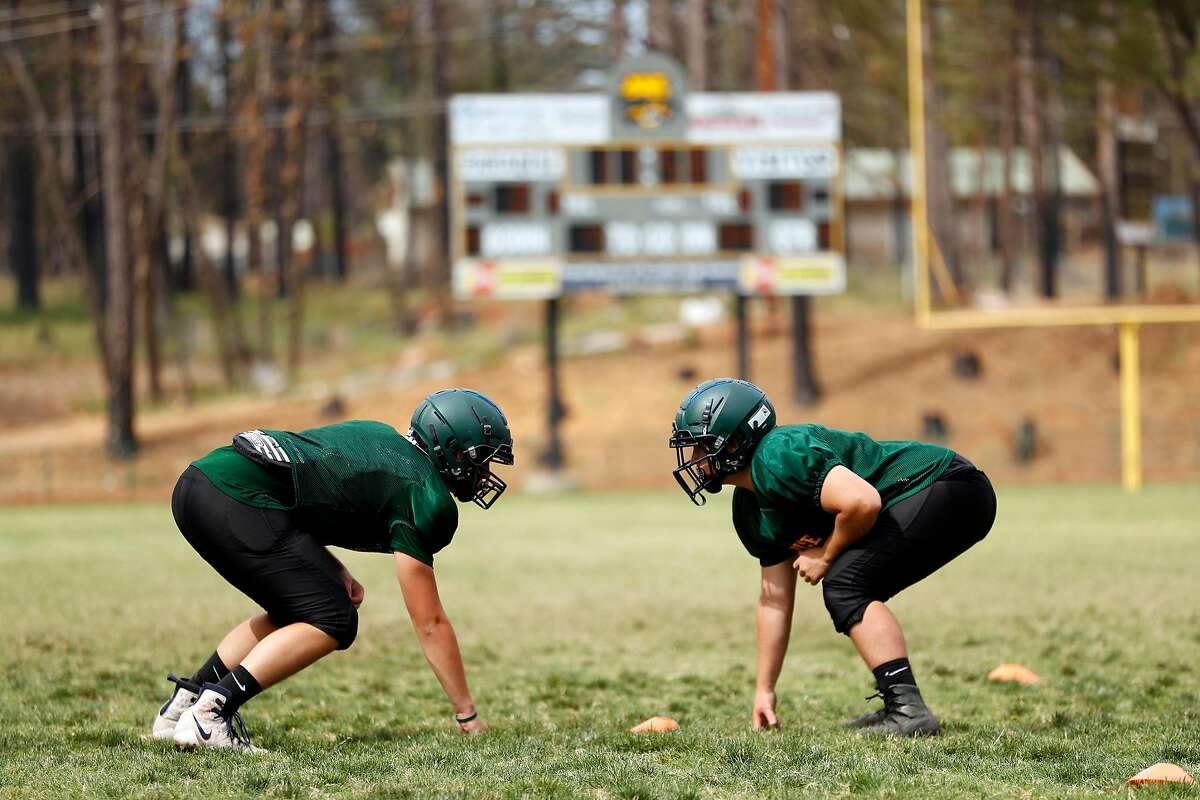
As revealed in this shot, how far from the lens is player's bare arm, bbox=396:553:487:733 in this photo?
531 cm

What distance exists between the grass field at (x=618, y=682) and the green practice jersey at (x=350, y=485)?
76 cm

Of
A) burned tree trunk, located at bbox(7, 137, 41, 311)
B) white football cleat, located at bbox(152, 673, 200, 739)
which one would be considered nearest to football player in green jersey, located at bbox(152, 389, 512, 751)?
white football cleat, located at bbox(152, 673, 200, 739)

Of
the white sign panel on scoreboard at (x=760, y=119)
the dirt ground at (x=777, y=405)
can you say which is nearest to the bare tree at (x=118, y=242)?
the dirt ground at (x=777, y=405)

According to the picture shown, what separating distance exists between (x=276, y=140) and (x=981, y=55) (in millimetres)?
35415

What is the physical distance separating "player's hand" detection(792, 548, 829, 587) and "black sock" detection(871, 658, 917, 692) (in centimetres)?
39

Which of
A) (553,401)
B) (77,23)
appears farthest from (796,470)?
(77,23)

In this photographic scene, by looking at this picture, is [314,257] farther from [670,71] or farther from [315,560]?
[315,560]

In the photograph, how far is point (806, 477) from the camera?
5414 mm

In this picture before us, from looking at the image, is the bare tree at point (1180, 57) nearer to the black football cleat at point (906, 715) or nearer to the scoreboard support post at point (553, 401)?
the scoreboard support post at point (553, 401)

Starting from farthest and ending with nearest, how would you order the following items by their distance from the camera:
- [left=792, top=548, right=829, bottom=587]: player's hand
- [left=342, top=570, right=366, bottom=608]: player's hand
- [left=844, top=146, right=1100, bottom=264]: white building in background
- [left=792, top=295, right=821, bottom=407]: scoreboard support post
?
[left=792, top=295, right=821, bottom=407]: scoreboard support post, [left=844, top=146, right=1100, bottom=264]: white building in background, [left=792, top=548, right=829, bottom=587]: player's hand, [left=342, top=570, right=366, bottom=608]: player's hand

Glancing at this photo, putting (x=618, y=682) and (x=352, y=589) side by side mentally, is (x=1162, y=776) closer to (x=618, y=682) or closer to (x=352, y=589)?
(x=352, y=589)

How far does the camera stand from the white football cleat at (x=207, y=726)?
5328 millimetres

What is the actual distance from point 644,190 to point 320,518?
1966 cm

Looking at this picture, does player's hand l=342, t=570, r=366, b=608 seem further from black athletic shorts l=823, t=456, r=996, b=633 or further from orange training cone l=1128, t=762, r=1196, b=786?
orange training cone l=1128, t=762, r=1196, b=786
